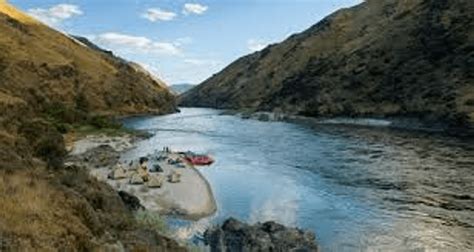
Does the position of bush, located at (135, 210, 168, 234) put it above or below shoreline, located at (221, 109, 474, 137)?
below

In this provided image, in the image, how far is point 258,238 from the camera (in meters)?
32.9

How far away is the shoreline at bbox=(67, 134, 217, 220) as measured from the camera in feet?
145

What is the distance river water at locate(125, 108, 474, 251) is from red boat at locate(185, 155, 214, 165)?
5.27ft

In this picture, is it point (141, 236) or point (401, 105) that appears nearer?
point (141, 236)

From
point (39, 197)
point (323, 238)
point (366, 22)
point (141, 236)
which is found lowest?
point (323, 238)

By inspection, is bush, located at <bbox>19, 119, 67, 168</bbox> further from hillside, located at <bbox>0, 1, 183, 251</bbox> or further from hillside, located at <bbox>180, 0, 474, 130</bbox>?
hillside, located at <bbox>180, 0, 474, 130</bbox>

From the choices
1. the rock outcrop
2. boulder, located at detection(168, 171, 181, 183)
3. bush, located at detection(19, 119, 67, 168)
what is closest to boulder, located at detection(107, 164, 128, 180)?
boulder, located at detection(168, 171, 181, 183)

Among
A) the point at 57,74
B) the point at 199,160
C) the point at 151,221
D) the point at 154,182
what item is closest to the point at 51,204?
the point at 151,221

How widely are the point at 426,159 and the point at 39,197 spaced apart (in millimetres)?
57372

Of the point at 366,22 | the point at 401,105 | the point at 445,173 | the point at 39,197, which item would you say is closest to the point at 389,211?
the point at 445,173

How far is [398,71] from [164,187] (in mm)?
103407

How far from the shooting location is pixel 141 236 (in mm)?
22109

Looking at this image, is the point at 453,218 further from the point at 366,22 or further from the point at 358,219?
the point at 366,22

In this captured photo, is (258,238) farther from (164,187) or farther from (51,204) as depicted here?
(164,187)
